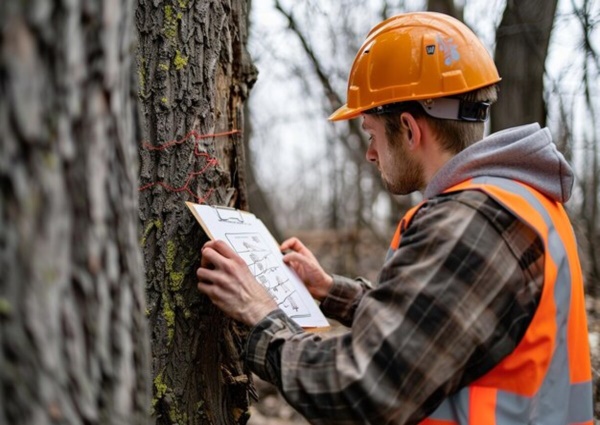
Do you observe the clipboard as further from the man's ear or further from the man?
the man's ear

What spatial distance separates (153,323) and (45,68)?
152 cm

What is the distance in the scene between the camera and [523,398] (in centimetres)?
188

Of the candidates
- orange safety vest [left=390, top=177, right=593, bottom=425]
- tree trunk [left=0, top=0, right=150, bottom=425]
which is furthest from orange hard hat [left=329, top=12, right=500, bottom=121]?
tree trunk [left=0, top=0, right=150, bottom=425]

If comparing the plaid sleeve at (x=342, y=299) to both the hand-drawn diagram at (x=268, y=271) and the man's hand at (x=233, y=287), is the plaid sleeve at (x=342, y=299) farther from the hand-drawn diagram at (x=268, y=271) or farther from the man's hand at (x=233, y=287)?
the man's hand at (x=233, y=287)

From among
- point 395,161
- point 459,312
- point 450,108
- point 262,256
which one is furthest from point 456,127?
point 262,256

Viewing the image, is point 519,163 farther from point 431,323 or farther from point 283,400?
point 283,400

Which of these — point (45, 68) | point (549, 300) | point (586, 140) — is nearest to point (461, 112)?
point (549, 300)

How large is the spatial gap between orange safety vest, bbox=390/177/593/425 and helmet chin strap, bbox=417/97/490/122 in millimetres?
333

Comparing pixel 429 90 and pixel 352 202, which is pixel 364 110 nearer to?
pixel 429 90

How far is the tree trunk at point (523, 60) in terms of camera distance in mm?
5680

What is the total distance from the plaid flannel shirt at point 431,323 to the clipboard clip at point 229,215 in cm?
70

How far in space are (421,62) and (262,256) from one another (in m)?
0.92

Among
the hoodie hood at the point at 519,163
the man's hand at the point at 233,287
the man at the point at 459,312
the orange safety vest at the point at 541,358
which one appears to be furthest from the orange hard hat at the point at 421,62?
the man's hand at the point at 233,287

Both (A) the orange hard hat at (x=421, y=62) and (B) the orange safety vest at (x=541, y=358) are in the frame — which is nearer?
(B) the orange safety vest at (x=541, y=358)
